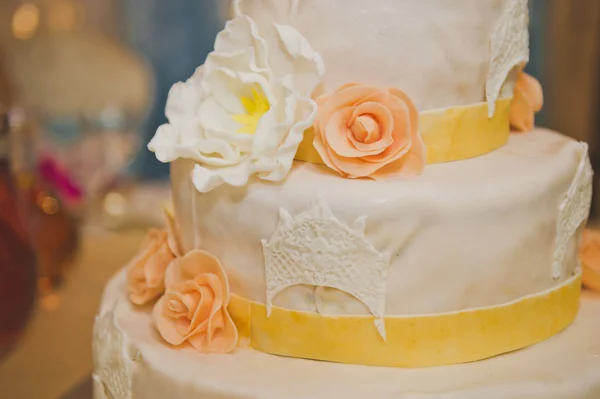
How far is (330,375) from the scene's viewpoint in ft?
3.85

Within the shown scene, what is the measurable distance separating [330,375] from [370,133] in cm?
40

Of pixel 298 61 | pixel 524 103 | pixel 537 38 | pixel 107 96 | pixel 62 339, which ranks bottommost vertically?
pixel 62 339

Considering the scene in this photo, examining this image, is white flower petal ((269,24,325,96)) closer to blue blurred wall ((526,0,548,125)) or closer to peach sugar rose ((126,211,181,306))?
peach sugar rose ((126,211,181,306))

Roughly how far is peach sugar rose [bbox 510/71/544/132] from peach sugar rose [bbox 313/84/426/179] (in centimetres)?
43

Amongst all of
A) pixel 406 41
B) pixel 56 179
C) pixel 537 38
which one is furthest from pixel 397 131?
pixel 537 38

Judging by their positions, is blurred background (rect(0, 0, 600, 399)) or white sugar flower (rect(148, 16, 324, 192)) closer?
white sugar flower (rect(148, 16, 324, 192))

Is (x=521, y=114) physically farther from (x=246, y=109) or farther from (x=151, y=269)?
(x=151, y=269)

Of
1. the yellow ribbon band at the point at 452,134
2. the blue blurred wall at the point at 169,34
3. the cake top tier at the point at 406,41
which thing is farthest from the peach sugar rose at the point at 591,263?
the blue blurred wall at the point at 169,34

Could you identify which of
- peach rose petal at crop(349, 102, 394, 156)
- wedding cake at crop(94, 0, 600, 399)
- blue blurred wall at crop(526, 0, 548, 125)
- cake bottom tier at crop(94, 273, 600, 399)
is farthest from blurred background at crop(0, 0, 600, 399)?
peach rose petal at crop(349, 102, 394, 156)

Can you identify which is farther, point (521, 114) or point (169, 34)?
point (169, 34)

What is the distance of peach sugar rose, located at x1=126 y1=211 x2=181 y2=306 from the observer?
143 centimetres

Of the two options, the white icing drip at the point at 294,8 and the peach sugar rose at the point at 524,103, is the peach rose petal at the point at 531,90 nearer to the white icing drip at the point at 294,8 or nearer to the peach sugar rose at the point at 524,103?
the peach sugar rose at the point at 524,103

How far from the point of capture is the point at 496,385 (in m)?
1.12

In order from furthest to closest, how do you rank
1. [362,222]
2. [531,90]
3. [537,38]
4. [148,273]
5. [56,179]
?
[537,38], [56,179], [531,90], [148,273], [362,222]
